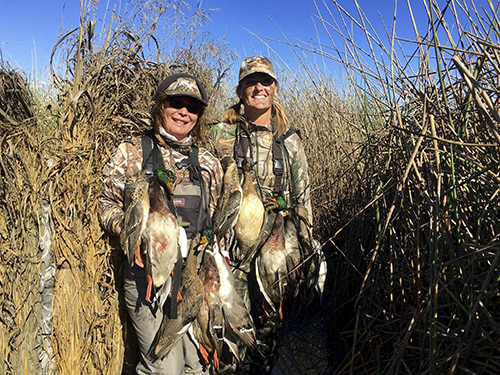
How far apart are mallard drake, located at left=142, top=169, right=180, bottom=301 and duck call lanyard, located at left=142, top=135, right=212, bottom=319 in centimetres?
6

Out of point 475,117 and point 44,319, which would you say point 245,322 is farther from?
A: point 475,117

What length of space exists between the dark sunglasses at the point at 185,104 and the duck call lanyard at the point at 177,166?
27 centimetres

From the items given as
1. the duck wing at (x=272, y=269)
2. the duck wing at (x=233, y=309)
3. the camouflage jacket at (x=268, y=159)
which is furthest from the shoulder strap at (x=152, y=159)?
the duck wing at (x=272, y=269)

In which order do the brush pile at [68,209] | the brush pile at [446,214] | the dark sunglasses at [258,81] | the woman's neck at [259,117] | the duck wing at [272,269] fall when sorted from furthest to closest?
the woman's neck at [259,117], the dark sunglasses at [258,81], the duck wing at [272,269], the brush pile at [68,209], the brush pile at [446,214]

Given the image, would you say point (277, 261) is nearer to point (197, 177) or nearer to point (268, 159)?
point (268, 159)

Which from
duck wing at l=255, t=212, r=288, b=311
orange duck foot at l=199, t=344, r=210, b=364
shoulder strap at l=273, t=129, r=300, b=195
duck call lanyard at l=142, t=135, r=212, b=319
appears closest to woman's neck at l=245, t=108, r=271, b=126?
shoulder strap at l=273, t=129, r=300, b=195

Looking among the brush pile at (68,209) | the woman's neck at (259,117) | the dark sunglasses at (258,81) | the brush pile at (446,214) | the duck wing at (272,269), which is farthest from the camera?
the woman's neck at (259,117)

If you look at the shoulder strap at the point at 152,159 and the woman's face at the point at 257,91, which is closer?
the shoulder strap at the point at 152,159

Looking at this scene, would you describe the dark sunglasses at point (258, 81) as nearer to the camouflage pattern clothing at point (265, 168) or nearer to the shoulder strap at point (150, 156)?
the camouflage pattern clothing at point (265, 168)

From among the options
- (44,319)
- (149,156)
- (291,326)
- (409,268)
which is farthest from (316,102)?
(44,319)

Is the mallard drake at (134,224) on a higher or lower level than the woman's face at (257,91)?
lower

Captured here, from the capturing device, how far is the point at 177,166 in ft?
8.71

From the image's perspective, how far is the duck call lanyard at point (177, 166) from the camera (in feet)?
8.16

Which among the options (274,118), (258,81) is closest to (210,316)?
(274,118)
